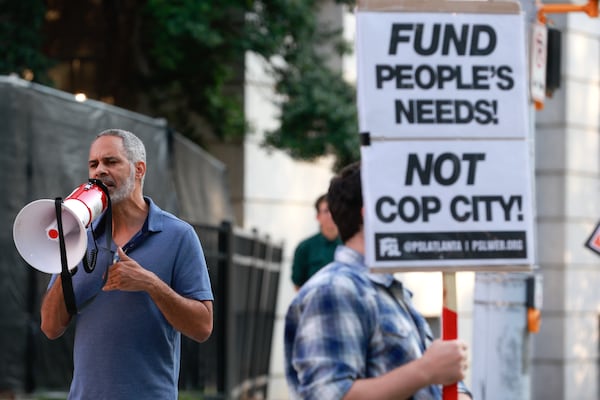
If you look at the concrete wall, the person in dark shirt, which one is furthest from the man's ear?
the concrete wall

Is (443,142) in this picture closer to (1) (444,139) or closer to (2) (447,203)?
(1) (444,139)

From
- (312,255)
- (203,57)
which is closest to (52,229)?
(312,255)

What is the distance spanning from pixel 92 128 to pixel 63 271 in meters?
6.07

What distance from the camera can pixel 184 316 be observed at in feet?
16.2

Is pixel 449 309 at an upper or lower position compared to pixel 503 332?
upper

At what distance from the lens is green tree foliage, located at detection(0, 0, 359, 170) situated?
14.1m

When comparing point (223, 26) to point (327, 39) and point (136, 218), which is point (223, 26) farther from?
point (136, 218)

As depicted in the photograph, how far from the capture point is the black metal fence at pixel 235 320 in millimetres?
12391

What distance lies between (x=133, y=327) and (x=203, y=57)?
1057cm

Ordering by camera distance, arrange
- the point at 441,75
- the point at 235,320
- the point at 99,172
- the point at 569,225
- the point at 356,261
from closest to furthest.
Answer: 1. the point at 356,261
2. the point at 441,75
3. the point at 99,172
4. the point at 235,320
5. the point at 569,225

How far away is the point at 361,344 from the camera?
13.7ft

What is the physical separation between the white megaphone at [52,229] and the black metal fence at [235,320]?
6.40m

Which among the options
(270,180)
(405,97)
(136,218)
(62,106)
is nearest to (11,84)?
(62,106)

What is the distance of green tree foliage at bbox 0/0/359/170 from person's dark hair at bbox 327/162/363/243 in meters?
9.57
